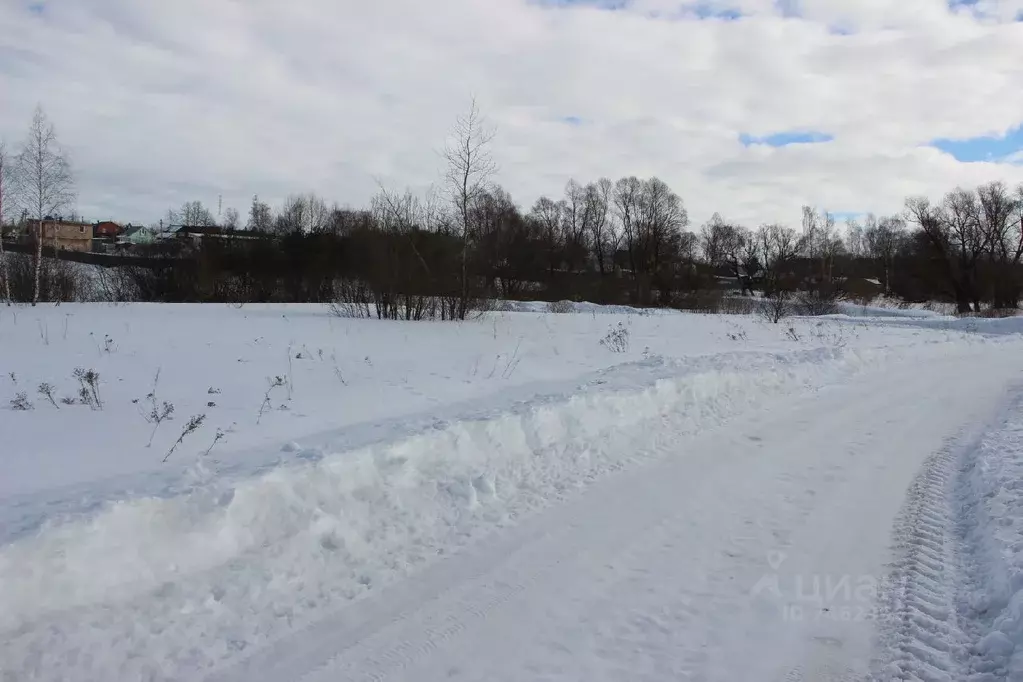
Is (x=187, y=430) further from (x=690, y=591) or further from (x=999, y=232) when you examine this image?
(x=999, y=232)

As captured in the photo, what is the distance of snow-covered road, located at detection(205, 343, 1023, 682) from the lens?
348 cm

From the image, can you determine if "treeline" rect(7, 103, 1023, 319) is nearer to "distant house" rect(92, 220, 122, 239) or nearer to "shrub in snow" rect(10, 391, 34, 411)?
"shrub in snow" rect(10, 391, 34, 411)

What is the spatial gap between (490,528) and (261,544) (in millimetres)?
1613

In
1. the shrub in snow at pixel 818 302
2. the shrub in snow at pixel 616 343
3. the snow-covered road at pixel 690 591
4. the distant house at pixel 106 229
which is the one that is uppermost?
the distant house at pixel 106 229

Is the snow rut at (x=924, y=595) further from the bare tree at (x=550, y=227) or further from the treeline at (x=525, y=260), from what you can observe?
the bare tree at (x=550, y=227)

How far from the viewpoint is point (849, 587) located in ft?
13.9

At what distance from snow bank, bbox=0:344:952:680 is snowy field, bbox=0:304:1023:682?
0.06 ft

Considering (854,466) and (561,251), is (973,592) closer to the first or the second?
(854,466)

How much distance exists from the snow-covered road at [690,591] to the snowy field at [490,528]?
0.02 metres

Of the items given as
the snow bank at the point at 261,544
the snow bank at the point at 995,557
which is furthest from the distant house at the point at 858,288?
the snow bank at the point at 261,544

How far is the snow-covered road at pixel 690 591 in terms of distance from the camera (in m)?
3.48

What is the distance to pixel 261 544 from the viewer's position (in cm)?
472

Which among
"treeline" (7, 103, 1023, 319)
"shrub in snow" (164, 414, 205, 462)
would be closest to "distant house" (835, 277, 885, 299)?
"treeline" (7, 103, 1023, 319)

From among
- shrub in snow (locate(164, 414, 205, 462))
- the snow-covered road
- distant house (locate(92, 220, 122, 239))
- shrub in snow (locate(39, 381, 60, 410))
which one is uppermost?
distant house (locate(92, 220, 122, 239))
